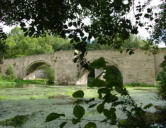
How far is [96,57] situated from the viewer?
17.4m

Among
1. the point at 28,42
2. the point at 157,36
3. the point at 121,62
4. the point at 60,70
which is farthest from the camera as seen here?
the point at 28,42

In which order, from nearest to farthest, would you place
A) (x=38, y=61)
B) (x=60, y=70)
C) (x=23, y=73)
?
(x=60, y=70), (x=38, y=61), (x=23, y=73)

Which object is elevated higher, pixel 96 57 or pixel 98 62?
pixel 96 57

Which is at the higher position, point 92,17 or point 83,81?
point 92,17

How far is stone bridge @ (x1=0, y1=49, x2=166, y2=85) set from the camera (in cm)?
1599

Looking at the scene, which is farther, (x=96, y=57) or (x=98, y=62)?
(x=96, y=57)

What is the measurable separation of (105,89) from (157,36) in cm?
375

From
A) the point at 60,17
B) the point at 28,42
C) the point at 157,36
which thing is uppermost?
the point at 28,42

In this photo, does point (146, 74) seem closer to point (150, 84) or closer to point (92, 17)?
point (150, 84)

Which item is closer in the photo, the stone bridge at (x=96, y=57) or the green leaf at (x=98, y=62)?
the green leaf at (x=98, y=62)

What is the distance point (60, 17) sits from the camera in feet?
5.25

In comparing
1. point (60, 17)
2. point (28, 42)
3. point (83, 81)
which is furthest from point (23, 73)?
point (60, 17)

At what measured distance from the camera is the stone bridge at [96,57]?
630 inches

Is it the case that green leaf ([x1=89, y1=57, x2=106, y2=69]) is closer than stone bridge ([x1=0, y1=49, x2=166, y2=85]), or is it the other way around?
green leaf ([x1=89, y1=57, x2=106, y2=69])
